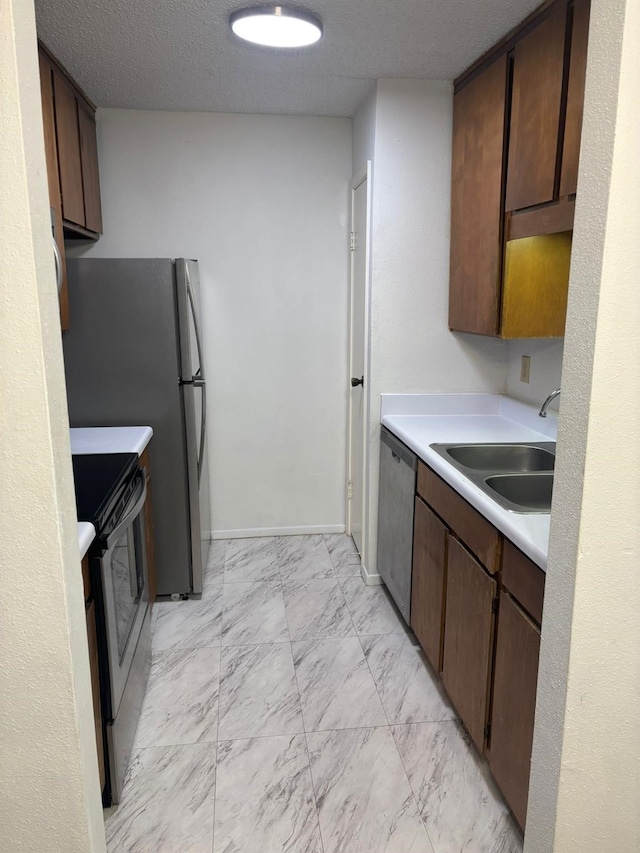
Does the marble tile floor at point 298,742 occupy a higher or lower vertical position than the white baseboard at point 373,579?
lower

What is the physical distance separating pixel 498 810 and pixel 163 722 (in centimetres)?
115

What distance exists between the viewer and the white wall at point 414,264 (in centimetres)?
294

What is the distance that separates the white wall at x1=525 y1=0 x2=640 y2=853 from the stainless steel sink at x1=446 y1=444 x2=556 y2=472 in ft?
4.24

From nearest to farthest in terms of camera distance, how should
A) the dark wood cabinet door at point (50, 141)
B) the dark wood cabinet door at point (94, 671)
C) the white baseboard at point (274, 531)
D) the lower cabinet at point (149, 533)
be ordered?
1. the dark wood cabinet door at point (94, 671)
2. the dark wood cabinet door at point (50, 141)
3. the lower cabinet at point (149, 533)
4. the white baseboard at point (274, 531)

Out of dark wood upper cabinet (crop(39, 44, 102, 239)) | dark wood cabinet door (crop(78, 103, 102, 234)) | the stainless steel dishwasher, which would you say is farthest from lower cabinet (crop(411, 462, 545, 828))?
dark wood cabinet door (crop(78, 103, 102, 234))

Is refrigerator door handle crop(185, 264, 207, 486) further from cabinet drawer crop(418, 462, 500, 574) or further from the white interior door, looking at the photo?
cabinet drawer crop(418, 462, 500, 574)

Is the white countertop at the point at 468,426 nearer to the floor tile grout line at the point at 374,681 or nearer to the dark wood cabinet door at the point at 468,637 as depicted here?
the dark wood cabinet door at the point at 468,637

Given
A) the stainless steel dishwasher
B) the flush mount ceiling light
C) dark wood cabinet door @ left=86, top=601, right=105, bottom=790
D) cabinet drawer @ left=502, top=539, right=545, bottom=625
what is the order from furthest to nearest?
the stainless steel dishwasher
the flush mount ceiling light
dark wood cabinet door @ left=86, top=601, right=105, bottom=790
cabinet drawer @ left=502, top=539, right=545, bottom=625

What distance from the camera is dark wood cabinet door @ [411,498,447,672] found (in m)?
2.33

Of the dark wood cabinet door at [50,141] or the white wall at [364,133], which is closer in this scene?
the dark wood cabinet door at [50,141]

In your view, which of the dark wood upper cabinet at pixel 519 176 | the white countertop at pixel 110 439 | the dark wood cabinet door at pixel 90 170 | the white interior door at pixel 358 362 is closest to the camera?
the dark wood upper cabinet at pixel 519 176

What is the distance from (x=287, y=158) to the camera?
355 cm

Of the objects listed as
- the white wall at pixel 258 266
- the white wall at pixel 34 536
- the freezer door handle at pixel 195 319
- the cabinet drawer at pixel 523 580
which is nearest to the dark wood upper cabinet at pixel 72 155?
the white wall at pixel 258 266

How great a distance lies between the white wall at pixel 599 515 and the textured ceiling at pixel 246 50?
1330 millimetres
